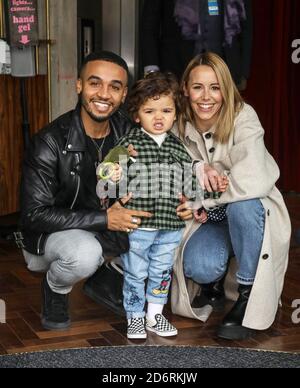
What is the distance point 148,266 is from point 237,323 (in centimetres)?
40

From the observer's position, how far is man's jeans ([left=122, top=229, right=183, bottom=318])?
244 cm

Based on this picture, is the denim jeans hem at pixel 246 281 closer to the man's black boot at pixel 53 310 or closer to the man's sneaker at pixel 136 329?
the man's sneaker at pixel 136 329

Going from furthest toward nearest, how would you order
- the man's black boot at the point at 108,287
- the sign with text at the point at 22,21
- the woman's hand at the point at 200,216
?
1. the sign with text at the point at 22,21
2. the man's black boot at the point at 108,287
3. the woman's hand at the point at 200,216

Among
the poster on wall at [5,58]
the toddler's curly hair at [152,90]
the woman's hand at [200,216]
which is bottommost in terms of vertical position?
the woman's hand at [200,216]

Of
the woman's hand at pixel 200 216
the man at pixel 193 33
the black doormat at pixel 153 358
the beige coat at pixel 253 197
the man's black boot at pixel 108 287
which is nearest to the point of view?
the black doormat at pixel 153 358

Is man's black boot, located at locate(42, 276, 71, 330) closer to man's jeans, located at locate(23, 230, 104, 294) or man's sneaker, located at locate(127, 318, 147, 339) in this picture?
man's jeans, located at locate(23, 230, 104, 294)

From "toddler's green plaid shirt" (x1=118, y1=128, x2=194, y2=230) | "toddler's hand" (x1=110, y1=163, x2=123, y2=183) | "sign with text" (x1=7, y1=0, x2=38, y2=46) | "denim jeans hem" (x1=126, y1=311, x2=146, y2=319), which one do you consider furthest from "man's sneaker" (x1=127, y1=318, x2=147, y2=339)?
"sign with text" (x1=7, y1=0, x2=38, y2=46)

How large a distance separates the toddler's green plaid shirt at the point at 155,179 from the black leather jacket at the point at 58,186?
155 millimetres

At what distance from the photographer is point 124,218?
2391mm

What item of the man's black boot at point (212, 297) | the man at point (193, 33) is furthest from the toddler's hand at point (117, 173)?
the man at point (193, 33)

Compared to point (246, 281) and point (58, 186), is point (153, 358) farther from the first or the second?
point (58, 186)

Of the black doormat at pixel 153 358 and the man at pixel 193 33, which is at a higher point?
the man at pixel 193 33

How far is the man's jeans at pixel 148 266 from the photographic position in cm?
244
